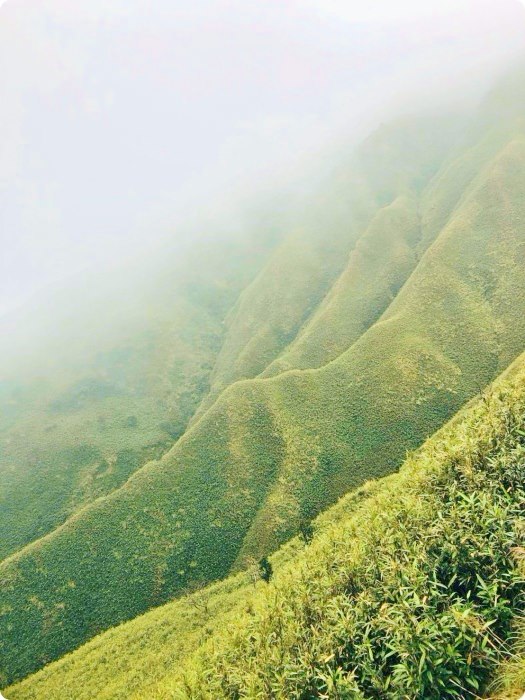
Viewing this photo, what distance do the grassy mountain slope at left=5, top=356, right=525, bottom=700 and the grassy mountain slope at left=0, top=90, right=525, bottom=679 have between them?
40984mm

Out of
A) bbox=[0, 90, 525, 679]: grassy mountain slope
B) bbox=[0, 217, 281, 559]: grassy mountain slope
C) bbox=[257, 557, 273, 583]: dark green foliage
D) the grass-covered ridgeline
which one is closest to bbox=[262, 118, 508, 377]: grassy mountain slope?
bbox=[0, 90, 525, 679]: grassy mountain slope

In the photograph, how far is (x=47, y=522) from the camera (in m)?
110

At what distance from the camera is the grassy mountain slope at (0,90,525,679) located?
76.6 metres

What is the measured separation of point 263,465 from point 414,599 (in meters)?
Result: 67.8

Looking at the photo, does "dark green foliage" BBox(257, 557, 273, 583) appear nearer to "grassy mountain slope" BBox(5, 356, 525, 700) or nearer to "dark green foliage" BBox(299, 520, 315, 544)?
"dark green foliage" BBox(299, 520, 315, 544)

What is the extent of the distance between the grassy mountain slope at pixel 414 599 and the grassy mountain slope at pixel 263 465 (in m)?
41.0

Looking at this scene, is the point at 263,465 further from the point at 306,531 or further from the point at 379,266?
the point at 379,266

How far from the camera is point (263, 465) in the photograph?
3536 inches

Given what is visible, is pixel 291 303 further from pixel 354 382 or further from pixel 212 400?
pixel 354 382

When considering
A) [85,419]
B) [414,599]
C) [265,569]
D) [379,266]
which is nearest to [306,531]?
[265,569]

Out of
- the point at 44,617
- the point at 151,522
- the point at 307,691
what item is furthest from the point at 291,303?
the point at 307,691

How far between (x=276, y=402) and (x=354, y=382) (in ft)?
66.3

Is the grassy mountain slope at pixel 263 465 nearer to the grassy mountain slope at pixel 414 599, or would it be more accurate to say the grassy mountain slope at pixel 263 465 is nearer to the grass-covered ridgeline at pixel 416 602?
the grassy mountain slope at pixel 414 599

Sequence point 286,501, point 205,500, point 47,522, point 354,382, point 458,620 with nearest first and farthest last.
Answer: point 458,620
point 286,501
point 205,500
point 354,382
point 47,522
